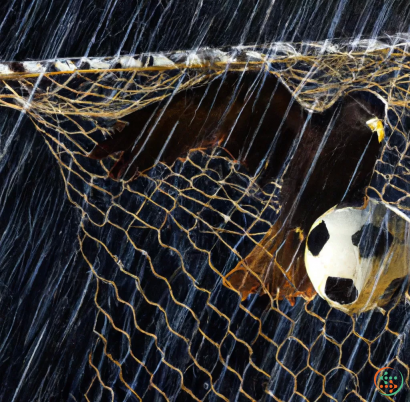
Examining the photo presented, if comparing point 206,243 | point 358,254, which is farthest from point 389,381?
point 206,243

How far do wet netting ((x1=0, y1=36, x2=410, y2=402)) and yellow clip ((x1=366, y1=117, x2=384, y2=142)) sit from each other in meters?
0.03

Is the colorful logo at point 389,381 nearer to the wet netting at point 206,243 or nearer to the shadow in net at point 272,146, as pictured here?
the wet netting at point 206,243

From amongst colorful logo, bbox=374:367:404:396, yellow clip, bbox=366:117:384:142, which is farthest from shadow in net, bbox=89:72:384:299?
colorful logo, bbox=374:367:404:396

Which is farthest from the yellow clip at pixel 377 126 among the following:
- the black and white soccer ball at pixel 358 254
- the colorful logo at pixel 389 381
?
the colorful logo at pixel 389 381

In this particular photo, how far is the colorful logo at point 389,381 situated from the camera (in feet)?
3.49

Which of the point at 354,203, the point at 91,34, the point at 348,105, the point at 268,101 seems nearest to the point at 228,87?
the point at 268,101

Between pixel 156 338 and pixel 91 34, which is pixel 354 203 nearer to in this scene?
pixel 156 338

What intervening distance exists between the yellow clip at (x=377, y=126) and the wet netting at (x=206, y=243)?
29 mm

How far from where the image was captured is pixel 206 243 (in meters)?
1.27

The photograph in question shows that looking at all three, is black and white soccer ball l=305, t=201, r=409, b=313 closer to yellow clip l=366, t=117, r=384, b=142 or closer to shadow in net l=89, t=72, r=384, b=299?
shadow in net l=89, t=72, r=384, b=299

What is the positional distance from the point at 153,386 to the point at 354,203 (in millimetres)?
659

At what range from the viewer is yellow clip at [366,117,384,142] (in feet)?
3.41

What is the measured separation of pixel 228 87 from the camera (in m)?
1.09

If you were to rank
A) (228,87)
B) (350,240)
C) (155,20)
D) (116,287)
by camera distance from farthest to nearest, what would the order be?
(155,20) → (116,287) → (228,87) → (350,240)
